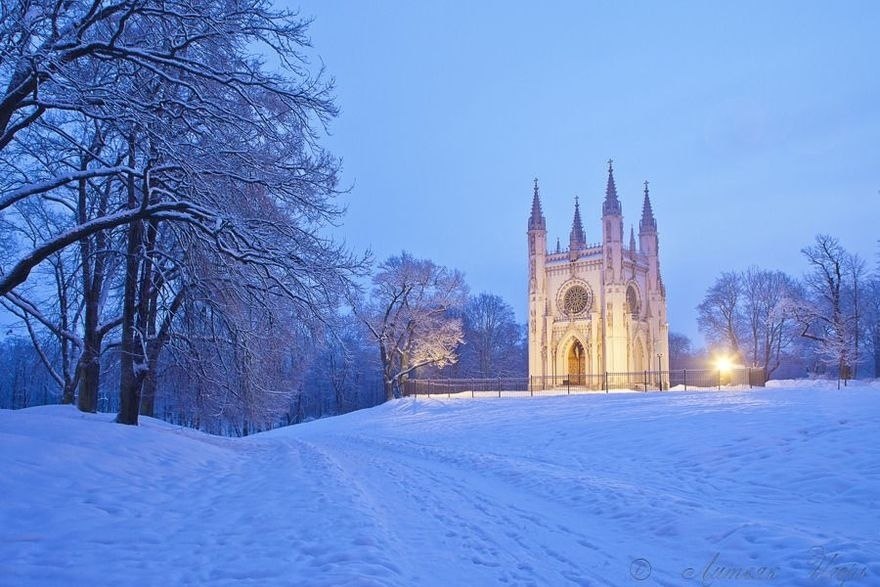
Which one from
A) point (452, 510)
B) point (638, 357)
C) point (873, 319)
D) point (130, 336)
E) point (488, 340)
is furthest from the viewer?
point (488, 340)

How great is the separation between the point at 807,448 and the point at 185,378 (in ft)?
46.8

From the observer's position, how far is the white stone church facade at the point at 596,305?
42.3 m

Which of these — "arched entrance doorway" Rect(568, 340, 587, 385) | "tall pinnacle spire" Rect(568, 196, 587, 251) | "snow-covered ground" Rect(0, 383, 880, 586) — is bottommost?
"snow-covered ground" Rect(0, 383, 880, 586)

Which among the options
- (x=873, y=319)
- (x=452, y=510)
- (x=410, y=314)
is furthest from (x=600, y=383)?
(x=452, y=510)

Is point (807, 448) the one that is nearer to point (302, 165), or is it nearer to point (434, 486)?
point (434, 486)

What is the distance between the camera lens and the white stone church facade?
4231 cm

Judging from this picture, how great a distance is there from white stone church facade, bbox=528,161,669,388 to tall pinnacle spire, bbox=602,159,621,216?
7 centimetres

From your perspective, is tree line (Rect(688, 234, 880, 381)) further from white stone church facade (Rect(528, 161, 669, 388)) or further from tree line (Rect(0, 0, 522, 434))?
tree line (Rect(0, 0, 522, 434))

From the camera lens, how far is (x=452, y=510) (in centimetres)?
723

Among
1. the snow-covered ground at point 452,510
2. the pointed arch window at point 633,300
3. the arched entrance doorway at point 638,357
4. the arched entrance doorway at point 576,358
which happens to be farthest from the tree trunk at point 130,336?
the pointed arch window at point 633,300

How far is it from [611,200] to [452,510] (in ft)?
131

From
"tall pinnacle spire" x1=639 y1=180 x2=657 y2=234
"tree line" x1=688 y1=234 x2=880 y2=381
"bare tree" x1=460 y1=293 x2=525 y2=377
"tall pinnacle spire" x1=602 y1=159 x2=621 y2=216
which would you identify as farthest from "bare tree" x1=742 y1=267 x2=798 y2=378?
"bare tree" x1=460 y1=293 x2=525 y2=377

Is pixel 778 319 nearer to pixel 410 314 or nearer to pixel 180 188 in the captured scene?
pixel 410 314

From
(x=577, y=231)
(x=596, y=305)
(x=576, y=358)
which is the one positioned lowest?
(x=576, y=358)
